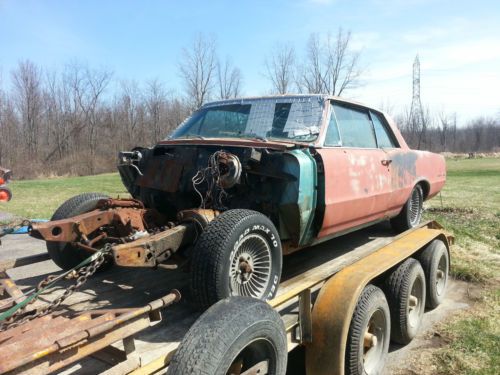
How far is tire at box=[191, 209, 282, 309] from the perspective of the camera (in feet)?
8.99

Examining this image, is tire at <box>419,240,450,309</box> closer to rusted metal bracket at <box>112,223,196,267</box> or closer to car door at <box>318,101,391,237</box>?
car door at <box>318,101,391,237</box>

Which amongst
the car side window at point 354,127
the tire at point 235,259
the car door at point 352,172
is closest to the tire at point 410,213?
the car door at point 352,172

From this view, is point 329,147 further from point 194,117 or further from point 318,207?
point 194,117

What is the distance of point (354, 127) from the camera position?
4.71 metres

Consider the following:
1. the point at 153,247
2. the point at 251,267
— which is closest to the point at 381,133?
the point at 251,267

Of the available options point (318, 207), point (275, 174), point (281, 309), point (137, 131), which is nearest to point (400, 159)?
point (318, 207)

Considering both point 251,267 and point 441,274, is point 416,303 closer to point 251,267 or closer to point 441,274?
point 441,274

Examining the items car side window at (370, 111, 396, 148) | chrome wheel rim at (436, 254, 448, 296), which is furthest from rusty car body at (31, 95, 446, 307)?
chrome wheel rim at (436, 254, 448, 296)

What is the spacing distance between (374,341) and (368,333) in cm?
9

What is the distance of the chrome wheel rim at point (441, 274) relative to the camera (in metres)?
5.65

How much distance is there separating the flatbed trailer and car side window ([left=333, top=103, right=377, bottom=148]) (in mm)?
1122

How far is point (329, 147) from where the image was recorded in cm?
398

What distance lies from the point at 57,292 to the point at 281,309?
1.70m

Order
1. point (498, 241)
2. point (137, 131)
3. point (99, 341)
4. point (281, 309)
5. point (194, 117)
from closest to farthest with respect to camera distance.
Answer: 1. point (99, 341)
2. point (281, 309)
3. point (194, 117)
4. point (498, 241)
5. point (137, 131)
